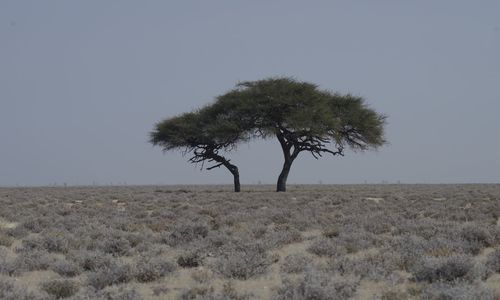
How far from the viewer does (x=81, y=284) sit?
8.31 meters

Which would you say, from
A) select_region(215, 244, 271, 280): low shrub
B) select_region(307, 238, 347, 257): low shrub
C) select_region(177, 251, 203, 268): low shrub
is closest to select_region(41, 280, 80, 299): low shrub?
select_region(215, 244, 271, 280): low shrub

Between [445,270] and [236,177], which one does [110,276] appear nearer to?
[445,270]

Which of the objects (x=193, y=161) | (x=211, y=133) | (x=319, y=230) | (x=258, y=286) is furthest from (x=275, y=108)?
(x=258, y=286)

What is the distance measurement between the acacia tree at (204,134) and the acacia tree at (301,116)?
1.45 metres

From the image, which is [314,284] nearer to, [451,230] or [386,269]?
[386,269]

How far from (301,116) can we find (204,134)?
363 inches

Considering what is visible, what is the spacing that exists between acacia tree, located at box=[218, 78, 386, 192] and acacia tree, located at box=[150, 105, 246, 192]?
1449mm

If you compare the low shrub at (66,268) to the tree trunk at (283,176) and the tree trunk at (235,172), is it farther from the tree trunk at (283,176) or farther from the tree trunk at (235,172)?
the tree trunk at (235,172)

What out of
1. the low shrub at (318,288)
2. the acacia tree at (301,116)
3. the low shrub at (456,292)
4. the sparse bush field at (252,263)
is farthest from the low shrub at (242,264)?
the acacia tree at (301,116)

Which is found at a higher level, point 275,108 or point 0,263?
point 275,108

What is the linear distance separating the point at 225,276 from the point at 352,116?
37064 mm

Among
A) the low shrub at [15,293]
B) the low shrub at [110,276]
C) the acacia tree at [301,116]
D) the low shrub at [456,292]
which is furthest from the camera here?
the acacia tree at [301,116]

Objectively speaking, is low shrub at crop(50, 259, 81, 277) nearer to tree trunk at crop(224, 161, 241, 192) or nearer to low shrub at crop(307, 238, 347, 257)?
low shrub at crop(307, 238, 347, 257)

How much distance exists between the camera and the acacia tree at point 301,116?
42375 mm
